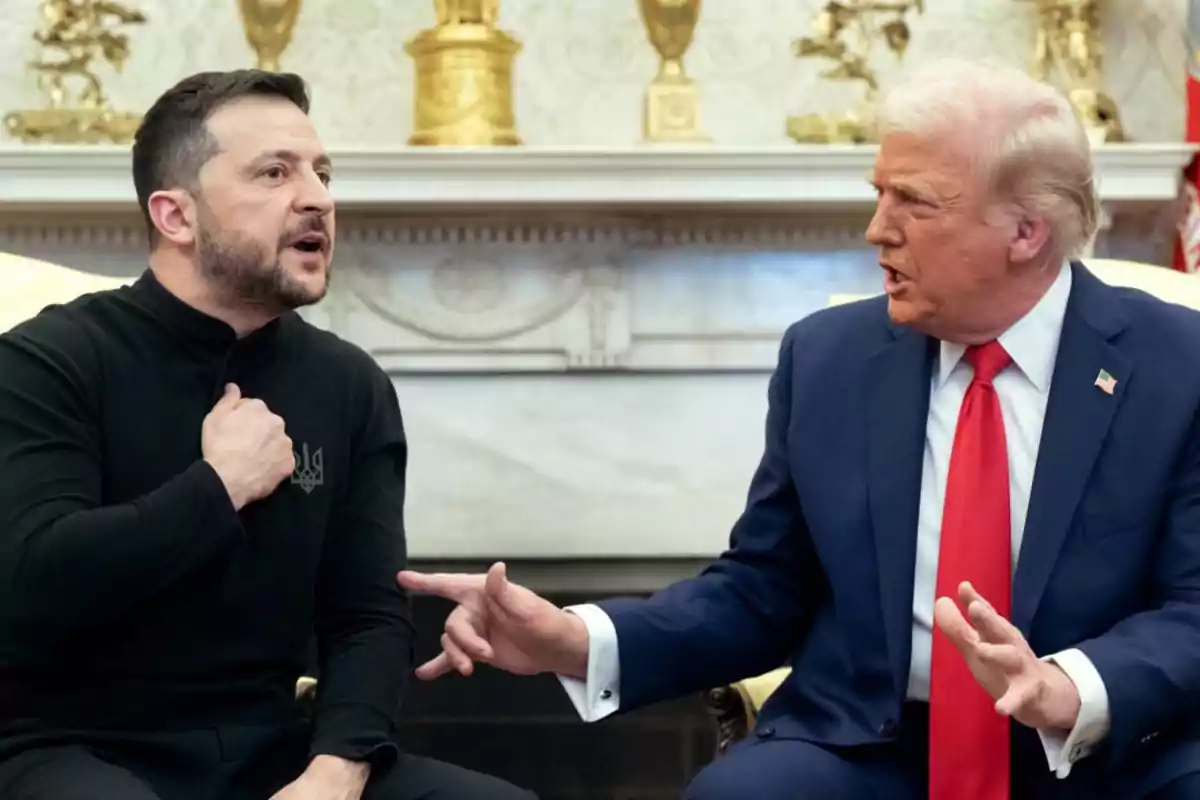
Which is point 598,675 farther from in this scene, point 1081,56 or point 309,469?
point 1081,56

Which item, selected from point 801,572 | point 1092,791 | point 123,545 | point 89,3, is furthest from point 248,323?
point 89,3

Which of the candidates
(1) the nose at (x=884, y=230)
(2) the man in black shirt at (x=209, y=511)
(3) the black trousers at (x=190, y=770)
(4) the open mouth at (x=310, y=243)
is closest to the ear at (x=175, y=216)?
(2) the man in black shirt at (x=209, y=511)


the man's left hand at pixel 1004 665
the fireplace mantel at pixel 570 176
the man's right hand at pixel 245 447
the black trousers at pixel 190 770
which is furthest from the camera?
the fireplace mantel at pixel 570 176

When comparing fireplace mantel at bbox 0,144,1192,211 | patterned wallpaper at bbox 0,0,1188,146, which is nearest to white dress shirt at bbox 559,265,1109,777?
fireplace mantel at bbox 0,144,1192,211

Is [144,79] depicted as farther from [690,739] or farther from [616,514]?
[690,739]

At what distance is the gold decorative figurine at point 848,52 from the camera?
124 inches

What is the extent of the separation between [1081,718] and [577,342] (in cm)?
187

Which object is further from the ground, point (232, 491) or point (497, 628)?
point (232, 491)

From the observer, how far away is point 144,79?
337cm

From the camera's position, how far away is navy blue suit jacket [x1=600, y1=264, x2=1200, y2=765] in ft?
5.50

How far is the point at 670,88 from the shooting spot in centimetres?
319

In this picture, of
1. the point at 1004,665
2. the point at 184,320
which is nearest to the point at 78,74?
the point at 184,320

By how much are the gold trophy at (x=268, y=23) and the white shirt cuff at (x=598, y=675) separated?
1.75m

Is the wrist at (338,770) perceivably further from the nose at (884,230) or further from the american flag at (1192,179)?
the american flag at (1192,179)
